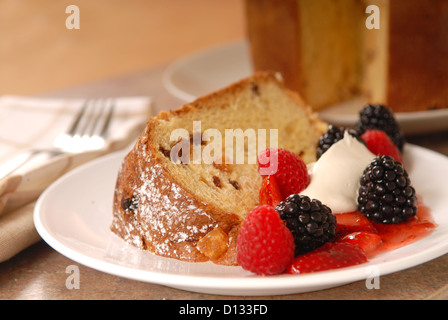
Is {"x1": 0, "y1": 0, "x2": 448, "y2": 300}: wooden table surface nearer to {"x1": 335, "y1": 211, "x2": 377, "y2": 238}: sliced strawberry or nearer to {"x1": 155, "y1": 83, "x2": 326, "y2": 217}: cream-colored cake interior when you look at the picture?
{"x1": 335, "y1": 211, "x2": 377, "y2": 238}: sliced strawberry

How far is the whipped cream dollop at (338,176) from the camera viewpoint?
5.01 ft

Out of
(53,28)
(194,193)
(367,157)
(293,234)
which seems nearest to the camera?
(293,234)

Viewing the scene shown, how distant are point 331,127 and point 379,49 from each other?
1.16 m

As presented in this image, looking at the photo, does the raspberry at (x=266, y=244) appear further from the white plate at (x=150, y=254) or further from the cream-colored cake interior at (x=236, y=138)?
the cream-colored cake interior at (x=236, y=138)

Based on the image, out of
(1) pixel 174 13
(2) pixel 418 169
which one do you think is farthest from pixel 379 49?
(1) pixel 174 13

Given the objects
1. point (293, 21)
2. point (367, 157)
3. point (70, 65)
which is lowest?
point (70, 65)

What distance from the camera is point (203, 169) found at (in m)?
1.62

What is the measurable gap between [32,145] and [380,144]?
1491 millimetres

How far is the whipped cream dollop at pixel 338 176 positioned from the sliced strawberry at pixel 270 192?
3.0 inches

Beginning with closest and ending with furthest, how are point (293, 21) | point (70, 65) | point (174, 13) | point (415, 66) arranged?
point (415, 66)
point (293, 21)
point (70, 65)
point (174, 13)

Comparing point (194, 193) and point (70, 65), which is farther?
point (70, 65)

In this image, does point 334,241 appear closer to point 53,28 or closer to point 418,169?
point 418,169

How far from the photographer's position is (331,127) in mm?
1808

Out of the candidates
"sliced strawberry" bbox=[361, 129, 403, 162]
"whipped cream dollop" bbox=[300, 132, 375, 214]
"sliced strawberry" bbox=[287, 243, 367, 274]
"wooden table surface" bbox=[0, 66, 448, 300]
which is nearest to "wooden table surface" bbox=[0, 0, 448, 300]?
"wooden table surface" bbox=[0, 66, 448, 300]
